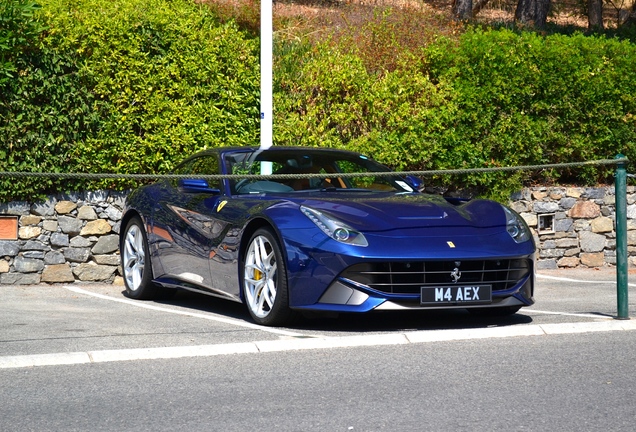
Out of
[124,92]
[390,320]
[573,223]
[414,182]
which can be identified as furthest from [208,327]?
[573,223]

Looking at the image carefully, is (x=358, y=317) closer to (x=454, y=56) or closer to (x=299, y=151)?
(x=299, y=151)

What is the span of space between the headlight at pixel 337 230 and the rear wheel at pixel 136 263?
272cm

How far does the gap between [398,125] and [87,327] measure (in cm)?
628

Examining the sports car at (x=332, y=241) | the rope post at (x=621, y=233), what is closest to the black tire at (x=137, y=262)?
the sports car at (x=332, y=241)

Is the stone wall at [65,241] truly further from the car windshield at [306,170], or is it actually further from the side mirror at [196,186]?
the side mirror at [196,186]

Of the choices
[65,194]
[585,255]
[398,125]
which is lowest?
[585,255]

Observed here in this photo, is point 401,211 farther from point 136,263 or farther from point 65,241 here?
point 65,241

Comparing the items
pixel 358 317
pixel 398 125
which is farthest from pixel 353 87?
pixel 358 317

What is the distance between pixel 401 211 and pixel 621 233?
1629 millimetres

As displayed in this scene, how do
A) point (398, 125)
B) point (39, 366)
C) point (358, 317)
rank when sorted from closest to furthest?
point (39, 366), point (358, 317), point (398, 125)

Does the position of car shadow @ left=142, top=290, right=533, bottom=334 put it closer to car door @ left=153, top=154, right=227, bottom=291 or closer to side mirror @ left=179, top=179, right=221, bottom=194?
car door @ left=153, top=154, right=227, bottom=291

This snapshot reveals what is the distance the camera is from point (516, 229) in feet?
25.7

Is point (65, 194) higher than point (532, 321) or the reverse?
higher

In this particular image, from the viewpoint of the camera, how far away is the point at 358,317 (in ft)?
27.1
